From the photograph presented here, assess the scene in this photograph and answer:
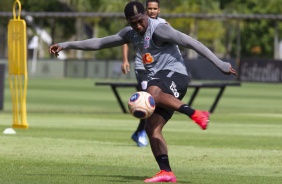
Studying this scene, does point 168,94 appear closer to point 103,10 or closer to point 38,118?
point 38,118

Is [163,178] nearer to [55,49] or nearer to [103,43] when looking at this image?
[103,43]

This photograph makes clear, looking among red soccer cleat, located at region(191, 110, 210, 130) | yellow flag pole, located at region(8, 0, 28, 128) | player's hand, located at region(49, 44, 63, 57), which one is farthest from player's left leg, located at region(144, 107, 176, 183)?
yellow flag pole, located at region(8, 0, 28, 128)

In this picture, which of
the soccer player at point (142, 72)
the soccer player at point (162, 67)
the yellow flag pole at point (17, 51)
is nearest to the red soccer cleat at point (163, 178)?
the soccer player at point (162, 67)

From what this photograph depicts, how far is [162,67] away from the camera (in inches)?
439

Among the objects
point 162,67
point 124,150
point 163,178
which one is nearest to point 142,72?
point 124,150

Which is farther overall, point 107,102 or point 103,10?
point 103,10

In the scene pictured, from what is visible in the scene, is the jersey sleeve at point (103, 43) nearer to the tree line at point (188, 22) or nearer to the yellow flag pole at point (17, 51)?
the yellow flag pole at point (17, 51)

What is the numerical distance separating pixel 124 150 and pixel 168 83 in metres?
4.25

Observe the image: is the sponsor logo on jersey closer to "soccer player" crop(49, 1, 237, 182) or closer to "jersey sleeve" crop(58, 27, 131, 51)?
"soccer player" crop(49, 1, 237, 182)

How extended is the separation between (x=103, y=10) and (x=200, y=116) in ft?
275

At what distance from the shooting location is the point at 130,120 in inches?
919

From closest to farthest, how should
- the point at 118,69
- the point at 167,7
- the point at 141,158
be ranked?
the point at 141,158 → the point at 118,69 → the point at 167,7

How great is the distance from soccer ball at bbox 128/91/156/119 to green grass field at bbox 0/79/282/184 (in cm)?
79

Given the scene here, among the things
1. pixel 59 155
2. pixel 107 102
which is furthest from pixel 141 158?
pixel 107 102
